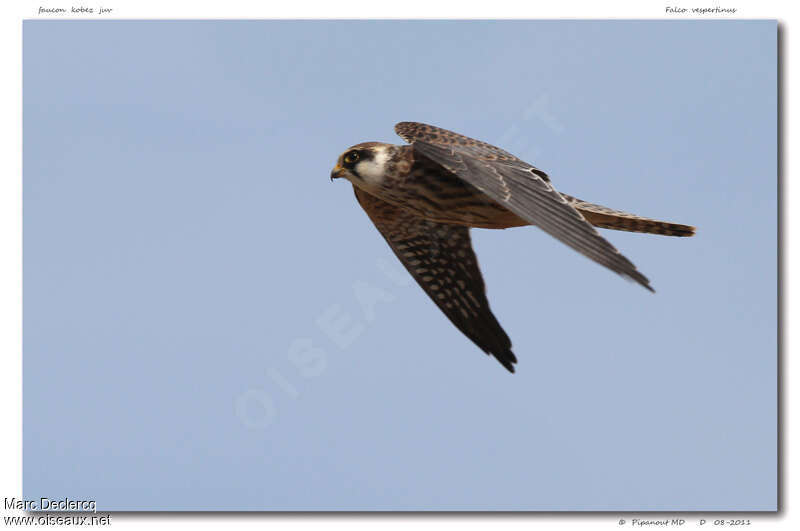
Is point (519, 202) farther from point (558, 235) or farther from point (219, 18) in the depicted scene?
point (219, 18)

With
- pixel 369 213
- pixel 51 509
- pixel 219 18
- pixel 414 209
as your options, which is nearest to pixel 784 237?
pixel 414 209

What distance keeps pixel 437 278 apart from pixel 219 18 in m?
2.99

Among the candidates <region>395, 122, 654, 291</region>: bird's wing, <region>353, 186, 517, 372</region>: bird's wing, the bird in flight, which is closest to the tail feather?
the bird in flight

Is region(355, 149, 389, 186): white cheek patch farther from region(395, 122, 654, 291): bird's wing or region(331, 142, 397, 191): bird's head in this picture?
region(395, 122, 654, 291): bird's wing

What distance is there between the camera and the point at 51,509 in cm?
732

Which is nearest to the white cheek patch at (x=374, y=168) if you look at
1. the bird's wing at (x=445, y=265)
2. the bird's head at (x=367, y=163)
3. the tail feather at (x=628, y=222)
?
the bird's head at (x=367, y=163)

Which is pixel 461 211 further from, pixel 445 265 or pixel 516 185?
pixel 445 265

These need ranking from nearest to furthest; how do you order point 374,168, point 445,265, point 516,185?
point 516,185 → point 374,168 → point 445,265

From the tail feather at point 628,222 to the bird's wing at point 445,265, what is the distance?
1.35 metres

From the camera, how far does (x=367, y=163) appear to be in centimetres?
746

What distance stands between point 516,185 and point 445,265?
2.09 meters

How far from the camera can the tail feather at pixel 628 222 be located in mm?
7250

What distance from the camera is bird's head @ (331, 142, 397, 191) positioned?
24.4 ft

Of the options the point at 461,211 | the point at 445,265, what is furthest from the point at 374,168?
the point at 445,265
